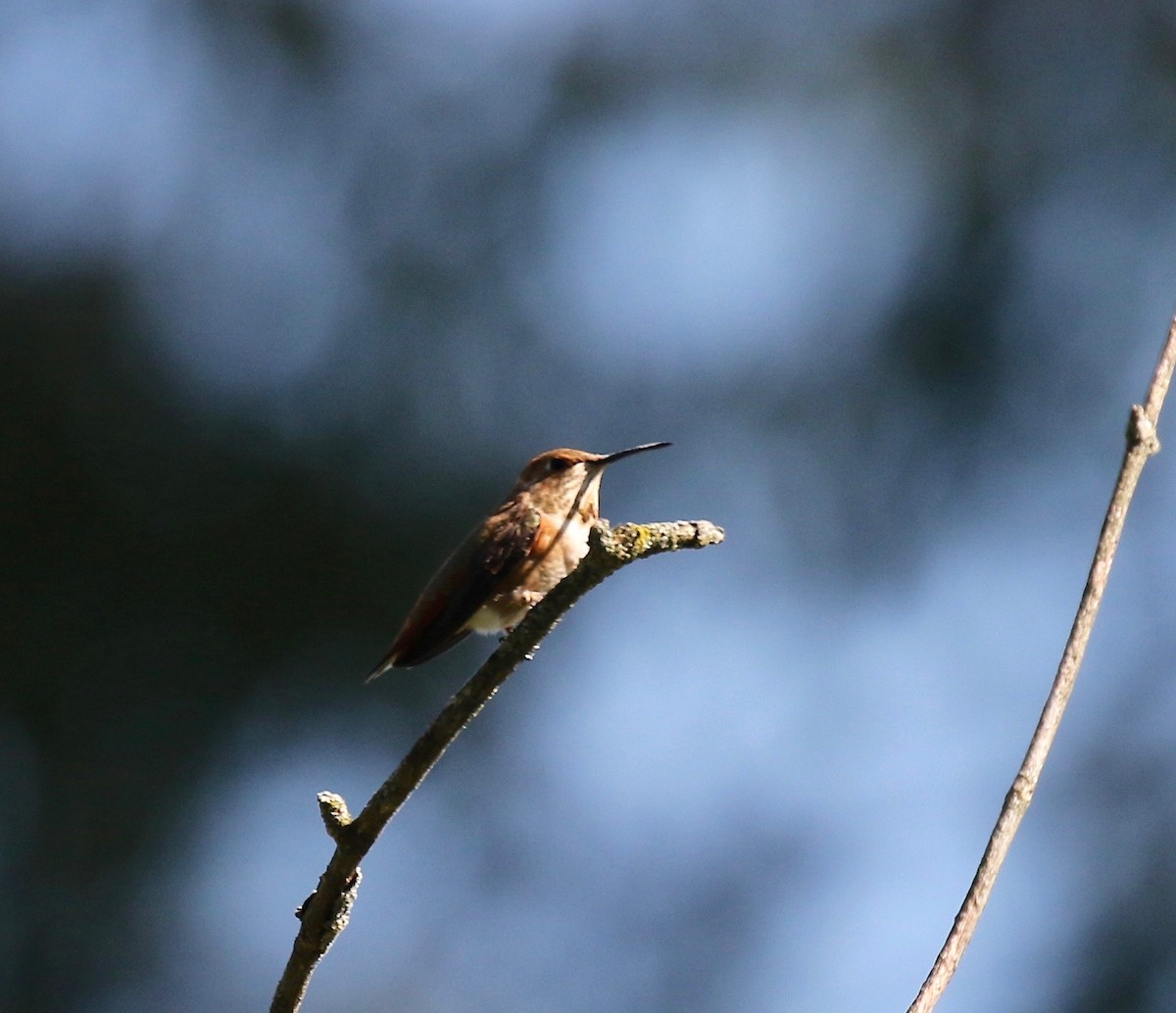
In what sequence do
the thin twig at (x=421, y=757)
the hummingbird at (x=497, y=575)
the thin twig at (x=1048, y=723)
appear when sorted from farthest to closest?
the hummingbird at (x=497, y=575) < the thin twig at (x=421, y=757) < the thin twig at (x=1048, y=723)

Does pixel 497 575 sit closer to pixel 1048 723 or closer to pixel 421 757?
pixel 421 757

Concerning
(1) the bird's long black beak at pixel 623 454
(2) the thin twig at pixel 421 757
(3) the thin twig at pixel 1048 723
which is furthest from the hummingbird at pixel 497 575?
(3) the thin twig at pixel 1048 723

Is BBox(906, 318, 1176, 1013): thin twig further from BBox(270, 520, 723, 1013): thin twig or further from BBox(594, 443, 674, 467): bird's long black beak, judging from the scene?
BBox(594, 443, 674, 467): bird's long black beak

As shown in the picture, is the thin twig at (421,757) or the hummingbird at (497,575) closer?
the thin twig at (421,757)

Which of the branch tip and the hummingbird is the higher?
the hummingbird

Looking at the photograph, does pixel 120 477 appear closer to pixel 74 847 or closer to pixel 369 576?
pixel 369 576

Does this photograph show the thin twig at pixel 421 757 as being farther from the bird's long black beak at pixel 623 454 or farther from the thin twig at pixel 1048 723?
the bird's long black beak at pixel 623 454

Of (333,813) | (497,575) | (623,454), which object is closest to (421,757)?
(333,813)

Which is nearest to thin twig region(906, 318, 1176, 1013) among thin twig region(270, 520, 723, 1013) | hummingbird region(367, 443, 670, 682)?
thin twig region(270, 520, 723, 1013)
